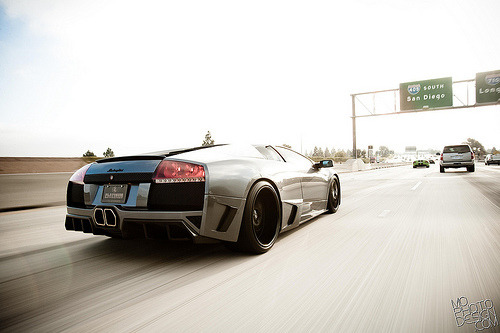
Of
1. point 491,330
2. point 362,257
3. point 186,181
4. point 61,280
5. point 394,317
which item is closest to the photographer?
point 491,330

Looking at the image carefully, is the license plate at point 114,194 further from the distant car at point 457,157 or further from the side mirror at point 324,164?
the distant car at point 457,157

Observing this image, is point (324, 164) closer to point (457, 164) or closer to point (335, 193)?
point (335, 193)

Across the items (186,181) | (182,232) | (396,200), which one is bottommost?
(396,200)

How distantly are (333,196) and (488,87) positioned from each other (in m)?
30.1

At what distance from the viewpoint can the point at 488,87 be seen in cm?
2823

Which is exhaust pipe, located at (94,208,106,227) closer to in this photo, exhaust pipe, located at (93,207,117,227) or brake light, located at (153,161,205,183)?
exhaust pipe, located at (93,207,117,227)

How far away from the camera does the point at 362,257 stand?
318 centimetres

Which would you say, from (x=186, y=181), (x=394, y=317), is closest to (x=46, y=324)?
(x=186, y=181)

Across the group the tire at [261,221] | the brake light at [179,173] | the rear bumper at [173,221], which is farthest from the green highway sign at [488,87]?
the brake light at [179,173]

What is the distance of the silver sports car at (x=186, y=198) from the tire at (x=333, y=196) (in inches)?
81.5

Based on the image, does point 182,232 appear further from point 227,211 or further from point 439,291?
point 439,291

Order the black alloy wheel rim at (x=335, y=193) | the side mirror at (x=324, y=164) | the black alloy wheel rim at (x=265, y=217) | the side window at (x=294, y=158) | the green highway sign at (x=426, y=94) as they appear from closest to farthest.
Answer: the black alloy wheel rim at (x=265, y=217) → the side window at (x=294, y=158) → the side mirror at (x=324, y=164) → the black alloy wheel rim at (x=335, y=193) → the green highway sign at (x=426, y=94)

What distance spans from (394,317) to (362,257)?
125 cm

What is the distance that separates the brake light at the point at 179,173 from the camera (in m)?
2.84
